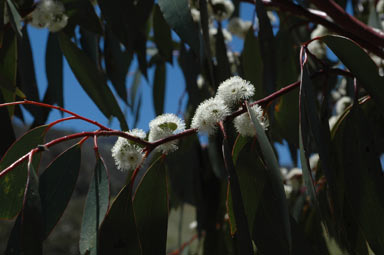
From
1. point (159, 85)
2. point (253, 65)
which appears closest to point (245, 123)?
point (253, 65)

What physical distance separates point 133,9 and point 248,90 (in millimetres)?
444

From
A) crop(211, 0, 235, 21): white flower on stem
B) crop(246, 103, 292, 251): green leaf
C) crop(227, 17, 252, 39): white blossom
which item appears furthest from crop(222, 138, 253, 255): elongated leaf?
crop(227, 17, 252, 39): white blossom

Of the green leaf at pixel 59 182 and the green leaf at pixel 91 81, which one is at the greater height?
the green leaf at pixel 91 81

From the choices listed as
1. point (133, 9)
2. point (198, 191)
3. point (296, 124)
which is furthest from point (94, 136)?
point (198, 191)

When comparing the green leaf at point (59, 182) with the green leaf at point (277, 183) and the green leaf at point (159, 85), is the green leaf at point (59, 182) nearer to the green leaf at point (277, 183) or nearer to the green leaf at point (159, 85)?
the green leaf at point (277, 183)

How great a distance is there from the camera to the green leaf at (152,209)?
80 centimetres

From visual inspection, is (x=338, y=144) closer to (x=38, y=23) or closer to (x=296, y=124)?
(x=296, y=124)

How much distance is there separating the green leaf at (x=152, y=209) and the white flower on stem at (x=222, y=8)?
2.72ft

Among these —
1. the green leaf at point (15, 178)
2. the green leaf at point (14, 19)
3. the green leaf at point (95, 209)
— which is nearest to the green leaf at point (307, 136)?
the green leaf at point (95, 209)

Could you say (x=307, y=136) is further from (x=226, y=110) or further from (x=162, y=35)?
(x=162, y=35)

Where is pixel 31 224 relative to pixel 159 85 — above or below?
below

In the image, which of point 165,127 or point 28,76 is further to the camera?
point 28,76

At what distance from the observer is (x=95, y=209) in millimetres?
779

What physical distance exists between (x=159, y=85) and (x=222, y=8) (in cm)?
34
